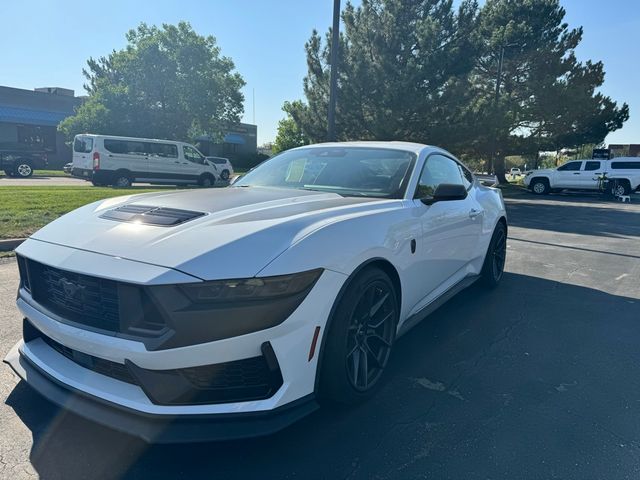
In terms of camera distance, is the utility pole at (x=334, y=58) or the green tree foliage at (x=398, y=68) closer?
the utility pole at (x=334, y=58)

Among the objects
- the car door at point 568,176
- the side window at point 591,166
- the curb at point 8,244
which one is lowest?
the curb at point 8,244

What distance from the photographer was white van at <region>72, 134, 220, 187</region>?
18062mm

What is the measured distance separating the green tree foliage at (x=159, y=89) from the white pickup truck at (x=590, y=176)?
21.4m

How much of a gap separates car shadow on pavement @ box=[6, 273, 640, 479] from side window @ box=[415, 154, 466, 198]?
48.5 inches

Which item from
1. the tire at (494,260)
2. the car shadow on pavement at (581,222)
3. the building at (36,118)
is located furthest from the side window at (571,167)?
the building at (36,118)

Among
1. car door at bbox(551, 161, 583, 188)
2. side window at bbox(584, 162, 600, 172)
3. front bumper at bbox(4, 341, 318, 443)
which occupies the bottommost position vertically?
front bumper at bbox(4, 341, 318, 443)

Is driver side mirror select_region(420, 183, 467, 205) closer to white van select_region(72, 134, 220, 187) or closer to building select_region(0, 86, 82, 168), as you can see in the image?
white van select_region(72, 134, 220, 187)

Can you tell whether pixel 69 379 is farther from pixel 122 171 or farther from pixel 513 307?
pixel 122 171

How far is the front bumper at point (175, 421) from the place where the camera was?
6.35 feet

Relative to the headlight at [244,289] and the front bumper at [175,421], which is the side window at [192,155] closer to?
the front bumper at [175,421]

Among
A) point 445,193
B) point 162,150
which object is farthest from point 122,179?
point 445,193

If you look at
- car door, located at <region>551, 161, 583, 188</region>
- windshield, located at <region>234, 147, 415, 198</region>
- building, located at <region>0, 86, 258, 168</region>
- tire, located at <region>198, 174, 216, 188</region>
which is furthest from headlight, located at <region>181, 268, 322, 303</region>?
building, located at <region>0, 86, 258, 168</region>

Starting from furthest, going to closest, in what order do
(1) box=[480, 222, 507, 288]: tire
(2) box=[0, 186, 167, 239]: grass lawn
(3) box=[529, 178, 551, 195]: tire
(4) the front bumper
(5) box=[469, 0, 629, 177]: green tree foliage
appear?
(5) box=[469, 0, 629, 177]: green tree foliage < (3) box=[529, 178, 551, 195]: tire < (2) box=[0, 186, 167, 239]: grass lawn < (1) box=[480, 222, 507, 288]: tire < (4) the front bumper

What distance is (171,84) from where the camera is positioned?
2986 cm
